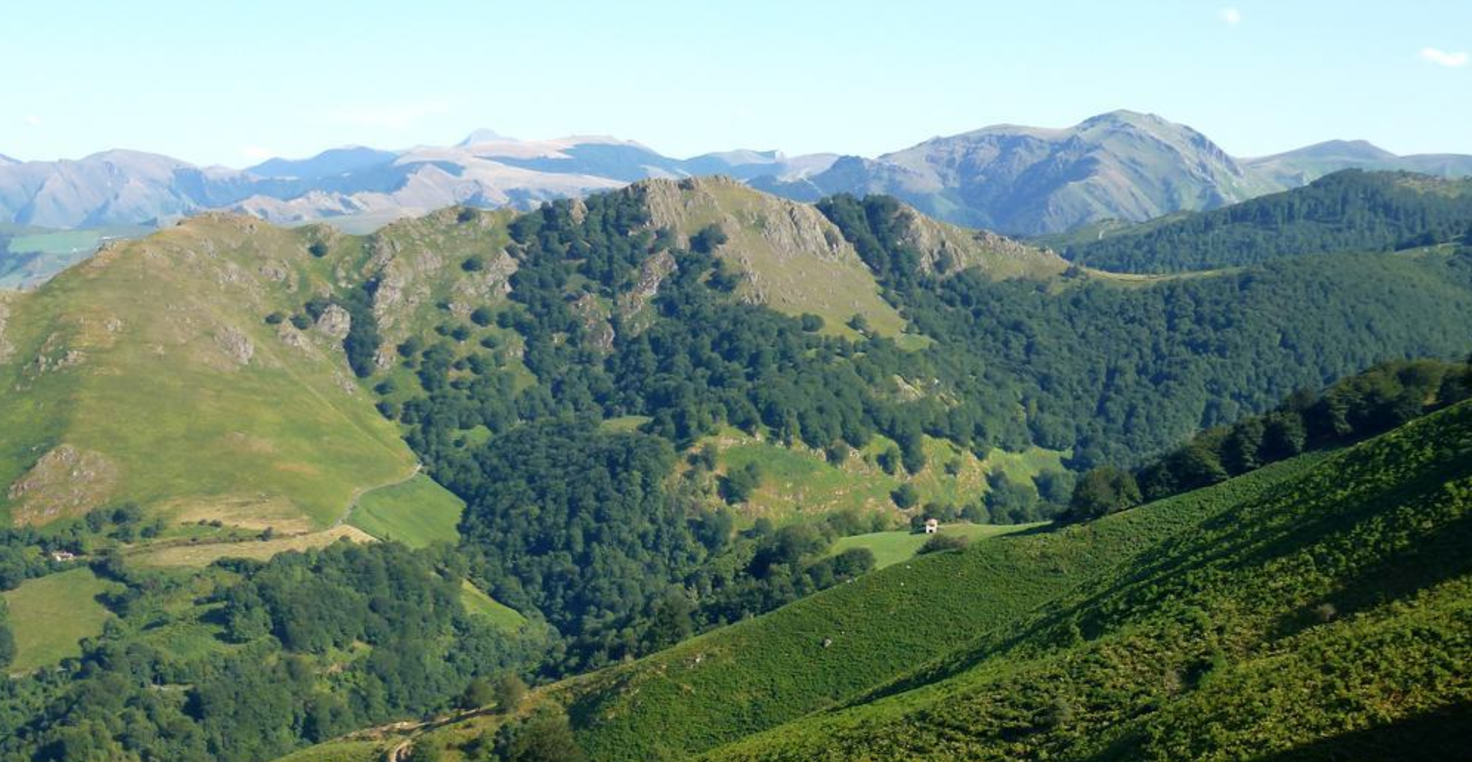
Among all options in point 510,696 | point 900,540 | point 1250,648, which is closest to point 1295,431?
point 900,540

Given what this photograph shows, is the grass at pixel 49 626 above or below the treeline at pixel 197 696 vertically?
above

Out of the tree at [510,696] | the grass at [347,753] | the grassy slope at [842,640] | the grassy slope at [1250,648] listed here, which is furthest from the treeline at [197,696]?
the grassy slope at [1250,648]

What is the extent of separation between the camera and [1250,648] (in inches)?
2842

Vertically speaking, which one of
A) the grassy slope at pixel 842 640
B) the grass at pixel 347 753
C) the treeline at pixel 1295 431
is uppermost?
the treeline at pixel 1295 431

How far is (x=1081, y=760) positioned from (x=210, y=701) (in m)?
148

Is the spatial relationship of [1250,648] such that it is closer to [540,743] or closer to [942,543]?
[540,743]

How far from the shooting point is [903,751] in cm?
7662

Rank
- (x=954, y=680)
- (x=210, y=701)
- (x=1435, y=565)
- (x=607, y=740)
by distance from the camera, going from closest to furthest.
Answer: (x=1435, y=565)
(x=954, y=680)
(x=607, y=740)
(x=210, y=701)

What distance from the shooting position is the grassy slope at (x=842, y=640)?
11594cm

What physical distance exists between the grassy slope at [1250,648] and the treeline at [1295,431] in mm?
35883

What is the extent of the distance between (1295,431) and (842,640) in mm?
57917

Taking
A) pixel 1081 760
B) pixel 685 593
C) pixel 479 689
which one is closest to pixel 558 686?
pixel 479 689

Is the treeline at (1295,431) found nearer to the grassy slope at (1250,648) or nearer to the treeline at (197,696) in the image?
the grassy slope at (1250,648)

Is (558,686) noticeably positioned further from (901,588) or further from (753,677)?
(901,588)
